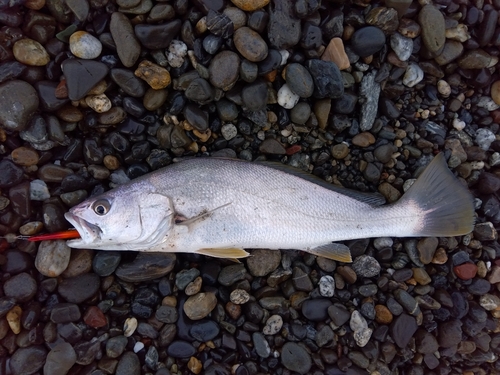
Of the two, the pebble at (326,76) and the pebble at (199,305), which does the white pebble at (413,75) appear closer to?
the pebble at (326,76)

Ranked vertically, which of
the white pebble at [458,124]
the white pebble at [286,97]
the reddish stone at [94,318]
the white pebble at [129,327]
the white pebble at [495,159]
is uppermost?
the white pebble at [286,97]

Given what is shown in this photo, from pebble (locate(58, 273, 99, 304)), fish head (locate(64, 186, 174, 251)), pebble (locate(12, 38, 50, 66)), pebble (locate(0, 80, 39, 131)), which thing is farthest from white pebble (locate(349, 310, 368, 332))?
pebble (locate(12, 38, 50, 66))

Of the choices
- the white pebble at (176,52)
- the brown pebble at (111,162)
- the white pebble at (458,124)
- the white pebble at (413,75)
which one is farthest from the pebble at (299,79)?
the brown pebble at (111,162)

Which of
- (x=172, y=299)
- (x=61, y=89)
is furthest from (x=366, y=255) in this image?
(x=61, y=89)

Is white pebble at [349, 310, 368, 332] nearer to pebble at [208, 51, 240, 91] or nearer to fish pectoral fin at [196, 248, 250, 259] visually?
fish pectoral fin at [196, 248, 250, 259]

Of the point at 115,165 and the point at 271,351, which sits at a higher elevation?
the point at 115,165

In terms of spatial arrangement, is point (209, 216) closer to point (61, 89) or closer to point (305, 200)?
point (305, 200)

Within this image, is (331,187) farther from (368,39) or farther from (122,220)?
(122,220)
